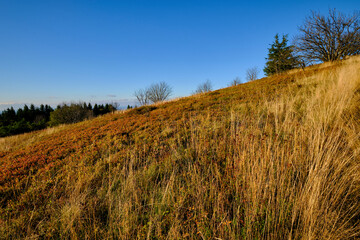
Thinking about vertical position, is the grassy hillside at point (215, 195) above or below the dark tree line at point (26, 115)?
below

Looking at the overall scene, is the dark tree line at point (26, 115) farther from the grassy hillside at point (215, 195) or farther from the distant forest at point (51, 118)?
the grassy hillside at point (215, 195)

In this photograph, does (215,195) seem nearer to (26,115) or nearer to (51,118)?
(51,118)

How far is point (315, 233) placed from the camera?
1308mm

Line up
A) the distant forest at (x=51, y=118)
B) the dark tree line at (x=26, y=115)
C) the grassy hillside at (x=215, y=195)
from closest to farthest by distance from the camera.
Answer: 1. the grassy hillside at (x=215, y=195)
2. the distant forest at (x=51, y=118)
3. the dark tree line at (x=26, y=115)

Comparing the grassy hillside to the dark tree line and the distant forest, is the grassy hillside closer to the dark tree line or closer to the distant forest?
the distant forest

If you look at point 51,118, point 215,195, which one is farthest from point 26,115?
point 215,195

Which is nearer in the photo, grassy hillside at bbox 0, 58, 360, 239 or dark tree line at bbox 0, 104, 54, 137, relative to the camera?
grassy hillside at bbox 0, 58, 360, 239

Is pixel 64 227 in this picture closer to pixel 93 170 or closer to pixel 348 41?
pixel 93 170

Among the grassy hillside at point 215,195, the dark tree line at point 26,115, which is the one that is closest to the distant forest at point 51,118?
the dark tree line at point 26,115

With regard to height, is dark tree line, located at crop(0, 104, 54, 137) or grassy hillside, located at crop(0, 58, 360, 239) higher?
dark tree line, located at crop(0, 104, 54, 137)

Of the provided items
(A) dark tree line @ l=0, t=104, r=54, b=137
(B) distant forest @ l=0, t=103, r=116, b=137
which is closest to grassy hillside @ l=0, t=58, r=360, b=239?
(B) distant forest @ l=0, t=103, r=116, b=137

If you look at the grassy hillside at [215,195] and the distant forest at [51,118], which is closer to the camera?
the grassy hillside at [215,195]

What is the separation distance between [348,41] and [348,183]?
1906 centimetres

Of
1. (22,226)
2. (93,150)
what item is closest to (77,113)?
(93,150)
